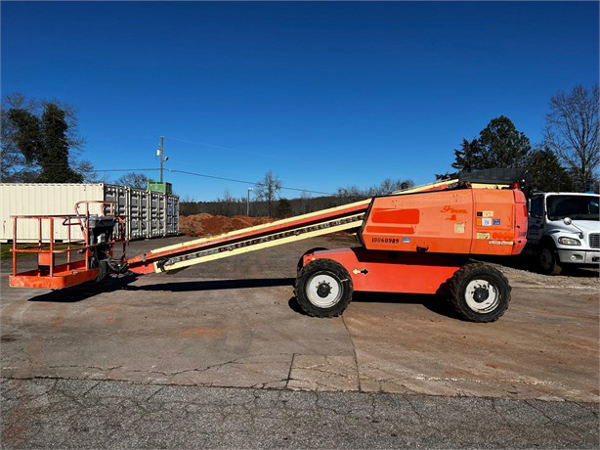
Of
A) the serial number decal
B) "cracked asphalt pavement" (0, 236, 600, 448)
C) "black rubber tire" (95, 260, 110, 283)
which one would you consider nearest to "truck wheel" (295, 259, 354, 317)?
"cracked asphalt pavement" (0, 236, 600, 448)

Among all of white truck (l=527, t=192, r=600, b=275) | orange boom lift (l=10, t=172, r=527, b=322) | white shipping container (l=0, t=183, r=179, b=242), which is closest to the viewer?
orange boom lift (l=10, t=172, r=527, b=322)

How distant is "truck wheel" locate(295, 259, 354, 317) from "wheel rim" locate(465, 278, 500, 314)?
72.4 inches

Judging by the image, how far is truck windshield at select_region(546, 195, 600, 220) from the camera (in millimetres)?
11391

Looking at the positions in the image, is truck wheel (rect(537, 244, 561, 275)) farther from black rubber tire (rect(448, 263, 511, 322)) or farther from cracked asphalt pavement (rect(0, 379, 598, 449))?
cracked asphalt pavement (rect(0, 379, 598, 449))

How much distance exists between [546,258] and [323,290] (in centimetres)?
836

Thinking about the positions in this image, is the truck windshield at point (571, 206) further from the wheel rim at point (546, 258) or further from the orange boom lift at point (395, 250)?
the orange boom lift at point (395, 250)

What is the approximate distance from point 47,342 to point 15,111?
36.9 metres

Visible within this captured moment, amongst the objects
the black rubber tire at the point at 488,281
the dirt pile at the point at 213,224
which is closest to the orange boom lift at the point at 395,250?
the black rubber tire at the point at 488,281

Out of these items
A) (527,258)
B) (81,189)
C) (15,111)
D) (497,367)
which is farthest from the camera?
(15,111)

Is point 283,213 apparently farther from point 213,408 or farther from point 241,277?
point 213,408

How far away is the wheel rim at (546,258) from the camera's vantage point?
1130 centimetres

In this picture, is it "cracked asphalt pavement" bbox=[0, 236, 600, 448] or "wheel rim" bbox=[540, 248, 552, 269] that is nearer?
"cracked asphalt pavement" bbox=[0, 236, 600, 448]

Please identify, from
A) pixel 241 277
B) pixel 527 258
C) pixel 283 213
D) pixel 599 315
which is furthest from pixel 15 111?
pixel 599 315

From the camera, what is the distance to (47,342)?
5.21 metres
